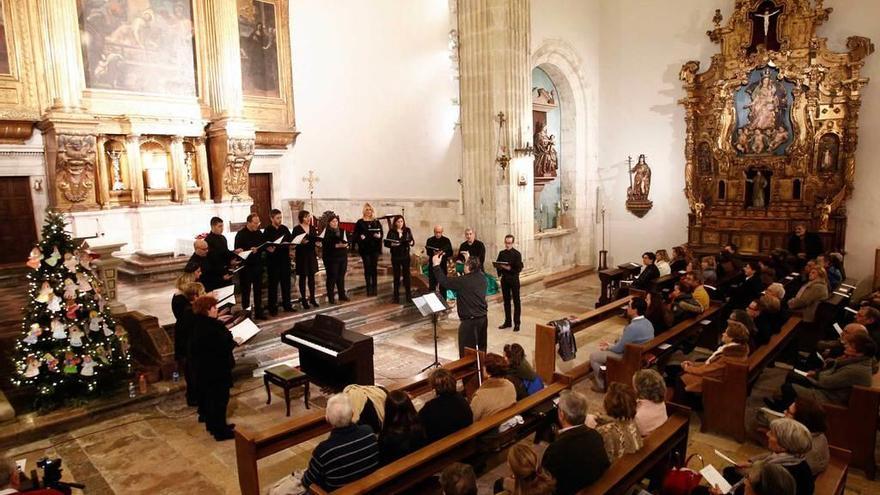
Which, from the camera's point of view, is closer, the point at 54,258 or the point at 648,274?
the point at 54,258

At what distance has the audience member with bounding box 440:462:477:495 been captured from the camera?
2645 millimetres

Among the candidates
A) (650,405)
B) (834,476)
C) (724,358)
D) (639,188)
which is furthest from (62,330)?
(639,188)

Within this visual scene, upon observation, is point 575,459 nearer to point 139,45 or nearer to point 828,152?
point 828,152

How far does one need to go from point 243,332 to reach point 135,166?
9.00 meters

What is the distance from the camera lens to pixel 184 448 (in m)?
5.18

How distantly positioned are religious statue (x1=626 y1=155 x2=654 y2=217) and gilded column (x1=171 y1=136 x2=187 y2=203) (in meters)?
10.9

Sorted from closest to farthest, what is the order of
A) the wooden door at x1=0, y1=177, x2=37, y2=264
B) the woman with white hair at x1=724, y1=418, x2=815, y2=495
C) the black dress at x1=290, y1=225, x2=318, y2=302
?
the woman with white hair at x1=724, y1=418, x2=815, y2=495
the black dress at x1=290, y1=225, x2=318, y2=302
the wooden door at x1=0, y1=177, x2=37, y2=264

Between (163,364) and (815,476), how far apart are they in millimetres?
6537

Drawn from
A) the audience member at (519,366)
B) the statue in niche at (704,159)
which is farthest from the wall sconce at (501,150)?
the audience member at (519,366)

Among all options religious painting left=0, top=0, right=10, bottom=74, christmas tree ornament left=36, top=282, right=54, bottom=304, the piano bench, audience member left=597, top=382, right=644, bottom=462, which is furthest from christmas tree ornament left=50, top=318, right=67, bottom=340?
religious painting left=0, top=0, right=10, bottom=74

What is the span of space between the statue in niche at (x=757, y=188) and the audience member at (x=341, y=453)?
1121cm

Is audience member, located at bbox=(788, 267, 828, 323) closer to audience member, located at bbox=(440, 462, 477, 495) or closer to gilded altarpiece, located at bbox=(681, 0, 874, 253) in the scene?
gilded altarpiece, located at bbox=(681, 0, 874, 253)

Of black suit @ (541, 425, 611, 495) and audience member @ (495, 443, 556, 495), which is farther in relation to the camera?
black suit @ (541, 425, 611, 495)

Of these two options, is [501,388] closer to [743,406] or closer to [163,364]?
[743,406]
